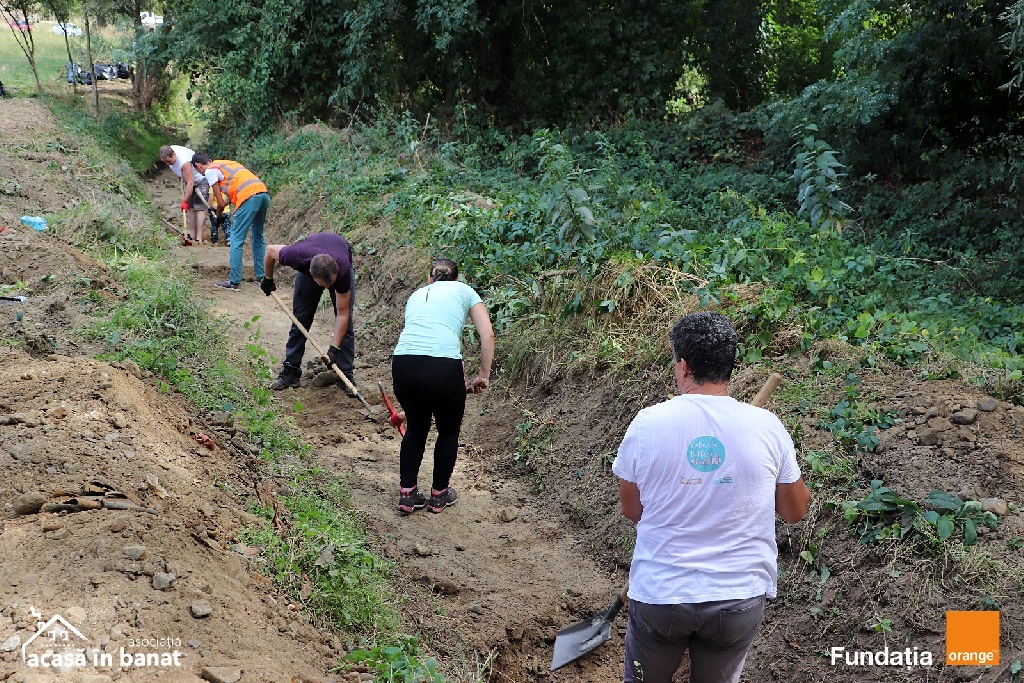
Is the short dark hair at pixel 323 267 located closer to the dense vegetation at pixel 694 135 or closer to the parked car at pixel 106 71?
the dense vegetation at pixel 694 135

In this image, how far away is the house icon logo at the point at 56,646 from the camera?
2.79 metres

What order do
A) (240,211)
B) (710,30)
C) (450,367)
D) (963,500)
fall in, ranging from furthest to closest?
(710,30), (240,211), (450,367), (963,500)

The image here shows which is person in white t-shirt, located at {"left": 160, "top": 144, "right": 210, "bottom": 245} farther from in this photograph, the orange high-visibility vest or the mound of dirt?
the mound of dirt

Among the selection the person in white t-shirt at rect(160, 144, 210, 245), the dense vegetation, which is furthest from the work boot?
the person in white t-shirt at rect(160, 144, 210, 245)

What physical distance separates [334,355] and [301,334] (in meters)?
0.48

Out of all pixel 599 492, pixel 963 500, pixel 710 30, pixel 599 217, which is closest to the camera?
pixel 963 500

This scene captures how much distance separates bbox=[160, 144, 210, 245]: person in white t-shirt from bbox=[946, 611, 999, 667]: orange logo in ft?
31.2

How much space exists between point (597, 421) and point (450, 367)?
53.6 inches

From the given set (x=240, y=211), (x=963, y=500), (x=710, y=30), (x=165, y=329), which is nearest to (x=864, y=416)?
(x=963, y=500)

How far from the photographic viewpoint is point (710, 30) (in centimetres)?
1730

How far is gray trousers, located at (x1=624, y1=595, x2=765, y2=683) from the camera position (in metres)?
2.54

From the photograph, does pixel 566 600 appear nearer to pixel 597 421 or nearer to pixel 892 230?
pixel 597 421

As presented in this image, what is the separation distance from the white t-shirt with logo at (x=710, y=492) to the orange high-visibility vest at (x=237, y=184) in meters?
7.98

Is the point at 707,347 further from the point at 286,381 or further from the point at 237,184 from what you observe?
the point at 237,184
